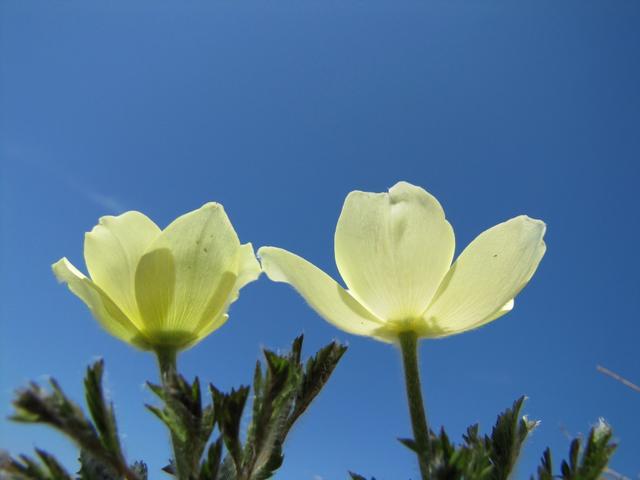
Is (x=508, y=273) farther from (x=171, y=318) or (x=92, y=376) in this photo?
(x=92, y=376)

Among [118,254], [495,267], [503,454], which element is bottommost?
[503,454]

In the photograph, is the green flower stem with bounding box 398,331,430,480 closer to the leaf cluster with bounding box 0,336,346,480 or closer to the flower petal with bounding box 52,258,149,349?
the leaf cluster with bounding box 0,336,346,480

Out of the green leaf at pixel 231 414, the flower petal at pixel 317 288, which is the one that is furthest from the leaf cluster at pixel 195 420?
the flower petal at pixel 317 288

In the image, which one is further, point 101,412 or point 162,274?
point 162,274

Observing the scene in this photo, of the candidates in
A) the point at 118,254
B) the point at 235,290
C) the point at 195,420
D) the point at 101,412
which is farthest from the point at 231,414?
the point at 118,254

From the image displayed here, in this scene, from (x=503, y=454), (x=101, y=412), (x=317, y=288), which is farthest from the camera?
(x=317, y=288)

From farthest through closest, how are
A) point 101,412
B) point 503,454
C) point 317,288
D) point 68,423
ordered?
point 317,288 < point 503,454 < point 101,412 < point 68,423

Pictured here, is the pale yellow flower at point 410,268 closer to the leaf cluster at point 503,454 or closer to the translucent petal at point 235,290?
the translucent petal at point 235,290

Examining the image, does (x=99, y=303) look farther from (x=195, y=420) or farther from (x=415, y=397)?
(x=415, y=397)
